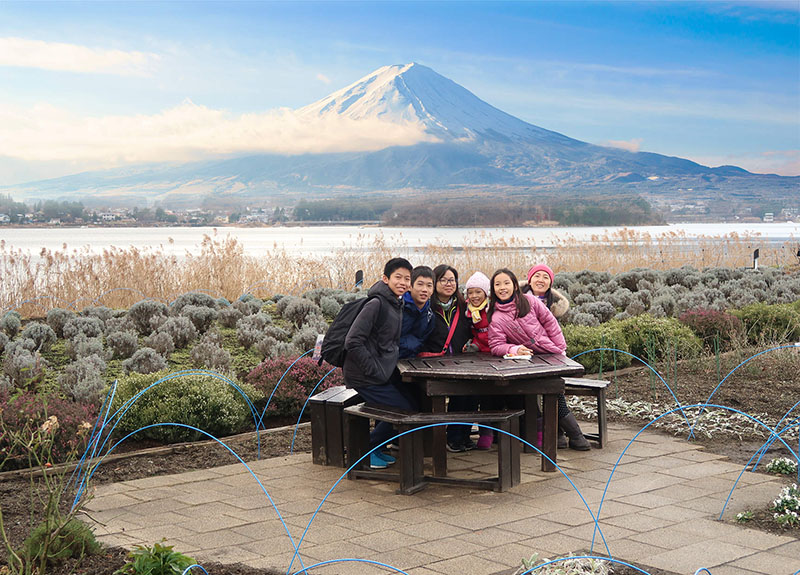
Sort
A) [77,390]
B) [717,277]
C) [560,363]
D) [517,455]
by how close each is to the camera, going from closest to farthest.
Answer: [517,455], [560,363], [77,390], [717,277]

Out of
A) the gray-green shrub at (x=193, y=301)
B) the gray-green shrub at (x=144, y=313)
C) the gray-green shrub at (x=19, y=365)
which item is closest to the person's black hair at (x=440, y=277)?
the gray-green shrub at (x=19, y=365)

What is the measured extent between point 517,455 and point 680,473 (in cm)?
118

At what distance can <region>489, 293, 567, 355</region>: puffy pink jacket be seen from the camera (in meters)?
6.09

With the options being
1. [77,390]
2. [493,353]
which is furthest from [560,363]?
[77,390]

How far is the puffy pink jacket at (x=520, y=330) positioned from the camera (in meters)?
6.09

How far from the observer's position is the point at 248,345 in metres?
9.59

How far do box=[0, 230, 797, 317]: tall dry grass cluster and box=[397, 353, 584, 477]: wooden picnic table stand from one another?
7.51 meters

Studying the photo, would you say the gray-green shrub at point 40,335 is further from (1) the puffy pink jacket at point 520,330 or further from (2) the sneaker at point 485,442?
(1) the puffy pink jacket at point 520,330

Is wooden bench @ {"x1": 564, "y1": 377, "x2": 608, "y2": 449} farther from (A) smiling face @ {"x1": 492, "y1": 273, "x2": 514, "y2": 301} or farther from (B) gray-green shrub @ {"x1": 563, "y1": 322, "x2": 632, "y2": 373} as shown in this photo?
(B) gray-green shrub @ {"x1": 563, "y1": 322, "x2": 632, "y2": 373}

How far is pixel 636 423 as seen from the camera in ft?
23.1

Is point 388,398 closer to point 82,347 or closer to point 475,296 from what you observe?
point 475,296

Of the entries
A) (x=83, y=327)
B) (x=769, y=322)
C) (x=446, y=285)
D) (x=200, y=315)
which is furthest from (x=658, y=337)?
(x=83, y=327)

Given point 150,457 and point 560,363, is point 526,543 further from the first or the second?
point 150,457

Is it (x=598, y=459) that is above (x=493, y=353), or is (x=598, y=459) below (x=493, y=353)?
below
